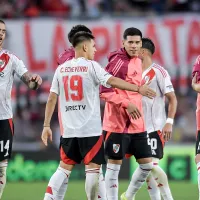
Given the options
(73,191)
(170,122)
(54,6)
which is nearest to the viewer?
(170,122)

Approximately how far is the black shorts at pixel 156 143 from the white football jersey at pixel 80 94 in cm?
171

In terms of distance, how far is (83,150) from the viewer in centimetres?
966

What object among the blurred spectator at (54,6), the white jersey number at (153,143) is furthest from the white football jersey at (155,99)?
the blurred spectator at (54,6)

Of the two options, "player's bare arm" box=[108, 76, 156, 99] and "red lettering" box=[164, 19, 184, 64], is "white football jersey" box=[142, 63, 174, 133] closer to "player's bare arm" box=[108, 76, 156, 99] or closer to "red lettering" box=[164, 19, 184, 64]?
"player's bare arm" box=[108, 76, 156, 99]

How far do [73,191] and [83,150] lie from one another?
16.2 feet

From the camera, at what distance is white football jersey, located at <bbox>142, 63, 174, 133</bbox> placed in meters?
11.2

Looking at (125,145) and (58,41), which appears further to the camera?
(58,41)

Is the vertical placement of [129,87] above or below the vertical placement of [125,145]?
above

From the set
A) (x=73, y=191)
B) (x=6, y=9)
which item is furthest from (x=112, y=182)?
(x=6, y=9)

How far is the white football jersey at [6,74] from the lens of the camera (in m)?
10.3

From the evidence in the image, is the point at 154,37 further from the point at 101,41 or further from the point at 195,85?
the point at 195,85

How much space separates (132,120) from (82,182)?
611 cm

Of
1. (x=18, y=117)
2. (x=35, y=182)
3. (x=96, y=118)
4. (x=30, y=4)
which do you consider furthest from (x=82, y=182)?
(x=96, y=118)

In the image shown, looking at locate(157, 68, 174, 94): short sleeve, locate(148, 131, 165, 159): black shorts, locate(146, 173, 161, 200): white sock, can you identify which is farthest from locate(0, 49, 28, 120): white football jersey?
locate(146, 173, 161, 200): white sock
